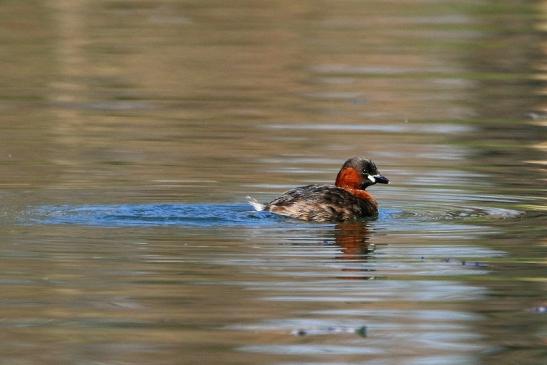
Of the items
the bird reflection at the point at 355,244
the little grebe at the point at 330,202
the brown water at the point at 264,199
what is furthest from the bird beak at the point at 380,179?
the bird reflection at the point at 355,244

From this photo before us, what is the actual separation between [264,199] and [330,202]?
90 cm

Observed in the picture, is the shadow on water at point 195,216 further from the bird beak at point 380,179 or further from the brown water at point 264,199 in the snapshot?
the bird beak at point 380,179

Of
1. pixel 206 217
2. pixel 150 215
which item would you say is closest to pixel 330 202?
pixel 206 217

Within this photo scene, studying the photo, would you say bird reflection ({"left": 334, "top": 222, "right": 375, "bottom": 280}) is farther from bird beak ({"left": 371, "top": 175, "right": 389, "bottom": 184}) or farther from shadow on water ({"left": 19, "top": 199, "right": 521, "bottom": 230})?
bird beak ({"left": 371, "top": 175, "right": 389, "bottom": 184})

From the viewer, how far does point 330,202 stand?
12391 mm

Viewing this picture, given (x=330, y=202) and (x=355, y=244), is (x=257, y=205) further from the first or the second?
(x=355, y=244)

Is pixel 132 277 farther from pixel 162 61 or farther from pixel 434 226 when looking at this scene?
pixel 162 61

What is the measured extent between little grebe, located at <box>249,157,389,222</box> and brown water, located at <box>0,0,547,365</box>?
0.15 metres

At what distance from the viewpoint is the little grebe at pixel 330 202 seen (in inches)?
482

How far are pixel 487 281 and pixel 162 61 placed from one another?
1563 centimetres

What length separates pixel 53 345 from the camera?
830 cm

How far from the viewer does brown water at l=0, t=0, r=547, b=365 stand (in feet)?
28.4

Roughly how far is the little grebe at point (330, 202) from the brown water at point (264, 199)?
0.48 ft

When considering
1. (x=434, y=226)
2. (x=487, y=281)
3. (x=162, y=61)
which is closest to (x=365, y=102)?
(x=162, y=61)
